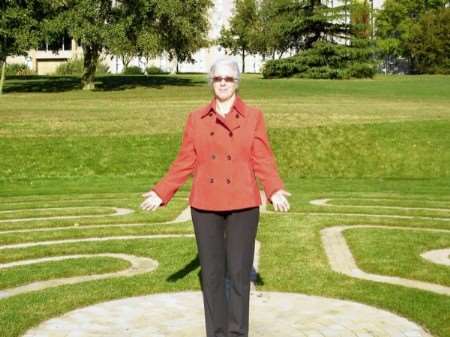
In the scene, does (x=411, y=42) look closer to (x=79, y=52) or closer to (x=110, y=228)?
(x=79, y=52)

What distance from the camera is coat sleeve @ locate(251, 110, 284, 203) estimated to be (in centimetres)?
732

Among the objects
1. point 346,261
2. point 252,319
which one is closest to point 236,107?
point 252,319

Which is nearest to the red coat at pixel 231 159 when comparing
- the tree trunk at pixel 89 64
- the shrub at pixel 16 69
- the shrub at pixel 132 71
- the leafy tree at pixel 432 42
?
the tree trunk at pixel 89 64

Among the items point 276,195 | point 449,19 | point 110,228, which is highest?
point 449,19

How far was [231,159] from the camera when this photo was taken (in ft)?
23.9

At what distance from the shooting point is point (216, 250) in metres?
7.39

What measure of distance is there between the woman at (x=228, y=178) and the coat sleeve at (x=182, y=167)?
2cm

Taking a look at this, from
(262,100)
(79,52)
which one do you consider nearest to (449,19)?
(79,52)

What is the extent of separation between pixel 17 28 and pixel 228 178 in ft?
134

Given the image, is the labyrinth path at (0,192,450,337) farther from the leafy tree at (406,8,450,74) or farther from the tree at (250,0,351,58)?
the leafy tree at (406,8,450,74)

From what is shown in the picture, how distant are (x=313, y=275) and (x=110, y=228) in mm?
5329

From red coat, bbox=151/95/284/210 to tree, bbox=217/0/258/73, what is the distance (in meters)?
99.6

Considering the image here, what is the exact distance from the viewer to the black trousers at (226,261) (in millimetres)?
7312

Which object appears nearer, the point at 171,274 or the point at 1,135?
the point at 171,274
